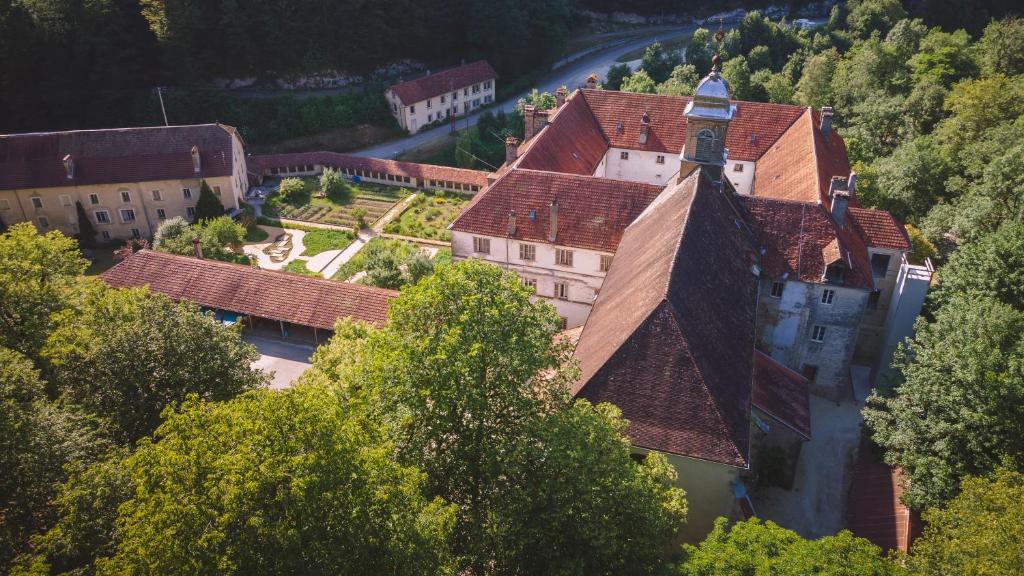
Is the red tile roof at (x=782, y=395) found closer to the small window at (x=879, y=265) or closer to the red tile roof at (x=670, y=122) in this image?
the small window at (x=879, y=265)

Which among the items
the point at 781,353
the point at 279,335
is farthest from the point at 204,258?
the point at 781,353

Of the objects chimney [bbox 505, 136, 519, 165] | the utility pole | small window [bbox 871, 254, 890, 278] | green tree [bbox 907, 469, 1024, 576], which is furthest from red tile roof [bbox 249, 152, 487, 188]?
green tree [bbox 907, 469, 1024, 576]

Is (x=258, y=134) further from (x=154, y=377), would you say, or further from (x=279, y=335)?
(x=154, y=377)

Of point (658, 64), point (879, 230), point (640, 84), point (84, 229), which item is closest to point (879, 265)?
point (879, 230)

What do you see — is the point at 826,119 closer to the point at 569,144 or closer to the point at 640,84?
the point at 569,144

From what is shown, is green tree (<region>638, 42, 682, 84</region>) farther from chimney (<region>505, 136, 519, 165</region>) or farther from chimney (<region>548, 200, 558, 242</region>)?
chimney (<region>548, 200, 558, 242</region>)

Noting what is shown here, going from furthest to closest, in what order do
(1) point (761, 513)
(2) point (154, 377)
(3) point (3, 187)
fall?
(3) point (3, 187) < (1) point (761, 513) < (2) point (154, 377)
